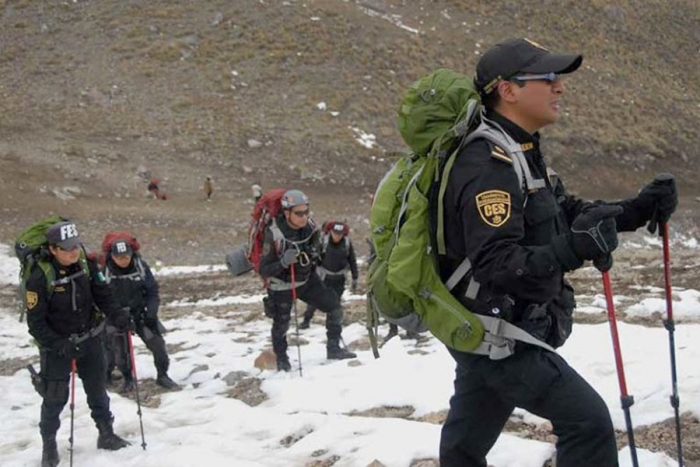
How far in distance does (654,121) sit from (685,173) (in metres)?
4.87

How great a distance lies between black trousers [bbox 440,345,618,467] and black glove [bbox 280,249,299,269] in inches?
237

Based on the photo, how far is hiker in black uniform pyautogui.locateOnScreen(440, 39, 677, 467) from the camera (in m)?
3.47

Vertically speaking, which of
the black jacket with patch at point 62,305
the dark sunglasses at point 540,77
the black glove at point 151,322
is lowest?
the black glove at point 151,322

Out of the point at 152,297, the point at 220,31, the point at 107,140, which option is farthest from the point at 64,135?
the point at 152,297

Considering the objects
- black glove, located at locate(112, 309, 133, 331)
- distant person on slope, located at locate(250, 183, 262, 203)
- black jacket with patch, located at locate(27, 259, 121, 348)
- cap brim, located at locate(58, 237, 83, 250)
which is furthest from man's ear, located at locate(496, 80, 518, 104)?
distant person on slope, located at locate(250, 183, 262, 203)

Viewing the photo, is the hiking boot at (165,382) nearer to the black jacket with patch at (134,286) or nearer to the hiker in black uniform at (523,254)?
the black jacket with patch at (134,286)

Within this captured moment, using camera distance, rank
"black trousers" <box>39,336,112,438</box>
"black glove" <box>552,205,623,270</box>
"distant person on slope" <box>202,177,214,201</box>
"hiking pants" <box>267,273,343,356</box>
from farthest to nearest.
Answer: "distant person on slope" <box>202,177,214,201</box>
"hiking pants" <box>267,273,343,356</box>
"black trousers" <box>39,336,112,438</box>
"black glove" <box>552,205,623,270</box>

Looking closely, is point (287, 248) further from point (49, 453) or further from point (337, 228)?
point (49, 453)

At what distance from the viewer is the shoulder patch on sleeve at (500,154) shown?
366cm

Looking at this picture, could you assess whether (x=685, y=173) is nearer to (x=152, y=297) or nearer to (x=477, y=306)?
(x=152, y=297)

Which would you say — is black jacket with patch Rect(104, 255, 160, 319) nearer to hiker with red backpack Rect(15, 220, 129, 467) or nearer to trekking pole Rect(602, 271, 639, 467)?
hiker with red backpack Rect(15, 220, 129, 467)

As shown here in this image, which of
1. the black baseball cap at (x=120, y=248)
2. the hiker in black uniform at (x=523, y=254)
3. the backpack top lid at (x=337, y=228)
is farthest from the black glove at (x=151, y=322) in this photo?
the hiker in black uniform at (x=523, y=254)

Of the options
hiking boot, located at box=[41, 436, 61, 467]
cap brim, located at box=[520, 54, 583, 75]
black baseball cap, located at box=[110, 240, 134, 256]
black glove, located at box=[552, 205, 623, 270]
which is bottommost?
hiking boot, located at box=[41, 436, 61, 467]

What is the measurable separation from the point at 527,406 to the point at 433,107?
4.89 feet
